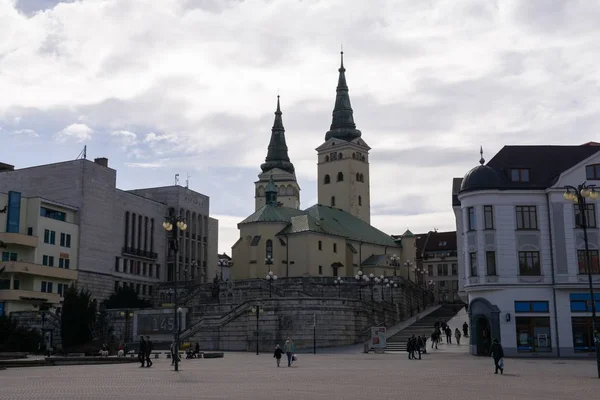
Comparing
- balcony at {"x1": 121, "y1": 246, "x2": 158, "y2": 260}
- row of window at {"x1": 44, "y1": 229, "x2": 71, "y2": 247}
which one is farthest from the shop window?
balcony at {"x1": 121, "y1": 246, "x2": 158, "y2": 260}

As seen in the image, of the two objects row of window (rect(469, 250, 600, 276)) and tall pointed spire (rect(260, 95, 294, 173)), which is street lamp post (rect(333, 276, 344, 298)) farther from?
tall pointed spire (rect(260, 95, 294, 173))

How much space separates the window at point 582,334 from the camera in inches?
1950

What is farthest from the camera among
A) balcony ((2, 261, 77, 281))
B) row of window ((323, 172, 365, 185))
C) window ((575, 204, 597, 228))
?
row of window ((323, 172, 365, 185))

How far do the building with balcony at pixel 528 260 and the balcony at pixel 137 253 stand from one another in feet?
182

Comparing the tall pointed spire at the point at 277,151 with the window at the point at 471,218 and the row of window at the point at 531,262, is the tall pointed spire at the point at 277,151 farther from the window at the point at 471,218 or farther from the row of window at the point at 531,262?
the row of window at the point at 531,262

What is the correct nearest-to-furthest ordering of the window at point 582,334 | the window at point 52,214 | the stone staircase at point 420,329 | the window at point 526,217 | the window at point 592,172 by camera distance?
the window at point 582,334 → the window at point 526,217 → the window at point 592,172 → the stone staircase at point 420,329 → the window at point 52,214

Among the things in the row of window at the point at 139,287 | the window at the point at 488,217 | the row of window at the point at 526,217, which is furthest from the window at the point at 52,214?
the window at the point at 488,217

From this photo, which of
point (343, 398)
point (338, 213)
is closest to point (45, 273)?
point (338, 213)

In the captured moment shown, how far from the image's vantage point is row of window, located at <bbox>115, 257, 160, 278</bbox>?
313 ft

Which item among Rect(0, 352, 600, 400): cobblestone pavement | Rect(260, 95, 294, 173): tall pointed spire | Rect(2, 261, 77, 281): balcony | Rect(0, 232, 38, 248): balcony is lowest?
Rect(0, 352, 600, 400): cobblestone pavement

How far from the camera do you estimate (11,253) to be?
78062 mm

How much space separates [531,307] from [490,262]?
407cm

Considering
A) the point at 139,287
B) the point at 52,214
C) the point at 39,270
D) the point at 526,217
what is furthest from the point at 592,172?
the point at 139,287

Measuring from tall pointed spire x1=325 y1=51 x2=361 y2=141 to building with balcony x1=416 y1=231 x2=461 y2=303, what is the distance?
27586mm
